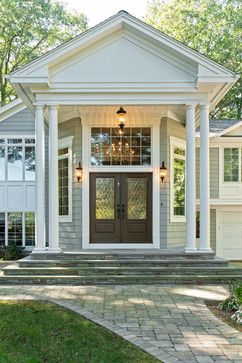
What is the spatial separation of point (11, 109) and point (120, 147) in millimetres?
5763

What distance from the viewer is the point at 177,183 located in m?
12.0

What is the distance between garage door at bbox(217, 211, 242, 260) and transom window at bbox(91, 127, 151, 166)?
5614 millimetres

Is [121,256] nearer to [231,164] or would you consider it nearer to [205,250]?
[205,250]

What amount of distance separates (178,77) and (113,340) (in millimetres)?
6835

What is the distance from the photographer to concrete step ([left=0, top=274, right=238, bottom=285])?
876 cm

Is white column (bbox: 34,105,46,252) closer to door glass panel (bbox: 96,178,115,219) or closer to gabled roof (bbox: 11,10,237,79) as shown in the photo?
gabled roof (bbox: 11,10,237,79)

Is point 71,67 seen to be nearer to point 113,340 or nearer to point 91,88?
point 91,88

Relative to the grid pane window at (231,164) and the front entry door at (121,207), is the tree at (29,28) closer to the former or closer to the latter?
the grid pane window at (231,164)

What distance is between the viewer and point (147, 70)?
1003 cm

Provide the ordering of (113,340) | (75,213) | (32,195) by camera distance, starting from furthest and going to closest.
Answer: (32,195) < (75,213) < (113,340)

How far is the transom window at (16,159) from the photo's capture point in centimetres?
1546

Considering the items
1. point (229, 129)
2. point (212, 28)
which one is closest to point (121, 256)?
point (229, 129)

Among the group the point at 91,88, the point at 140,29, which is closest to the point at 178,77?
the point at 140,29

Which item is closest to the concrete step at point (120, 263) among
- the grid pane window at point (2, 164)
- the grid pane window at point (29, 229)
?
the grid pane window at point (29, 229)
